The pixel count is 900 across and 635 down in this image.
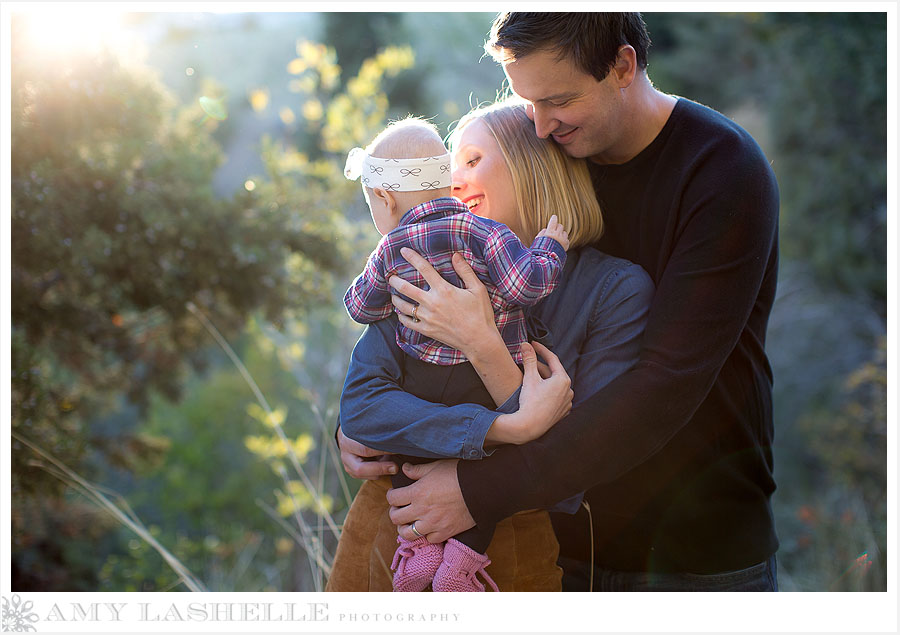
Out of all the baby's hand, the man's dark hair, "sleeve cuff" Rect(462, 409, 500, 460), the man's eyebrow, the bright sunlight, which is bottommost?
"sleeve cuff" Rect(462, 409, 500, 460)

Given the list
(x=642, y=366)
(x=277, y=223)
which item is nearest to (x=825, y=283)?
(x=277, y=223)

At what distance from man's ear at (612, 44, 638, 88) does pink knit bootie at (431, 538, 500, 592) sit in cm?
117

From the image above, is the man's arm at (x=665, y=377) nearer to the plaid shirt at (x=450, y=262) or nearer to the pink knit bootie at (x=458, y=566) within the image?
the pink knit bootie at (x=458, y=566)

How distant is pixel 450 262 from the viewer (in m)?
1.61

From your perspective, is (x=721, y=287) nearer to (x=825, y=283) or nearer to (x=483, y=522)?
(x=483, y=522)

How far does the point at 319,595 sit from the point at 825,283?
654 cm

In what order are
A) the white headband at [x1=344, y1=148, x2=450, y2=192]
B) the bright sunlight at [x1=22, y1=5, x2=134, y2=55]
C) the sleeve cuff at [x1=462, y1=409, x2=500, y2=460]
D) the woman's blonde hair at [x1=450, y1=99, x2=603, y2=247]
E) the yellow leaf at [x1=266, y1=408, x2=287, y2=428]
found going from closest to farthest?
the sleeve cuff at [x1=462, y1=409, x2=500, y2=460], the white headband at [x1=344, y1=148, x2=450, y2=192], the woman's blonde hair at [x1=450, y1=99, x2=603, y2=247], the yellow leaf at [x1=266, y1=408, x2=287, y2=428], the bright sunlight at [x1=22, y1=5, x2=134, y2=55]

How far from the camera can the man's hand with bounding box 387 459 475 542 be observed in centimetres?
154

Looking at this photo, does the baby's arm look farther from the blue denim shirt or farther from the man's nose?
the man's nose

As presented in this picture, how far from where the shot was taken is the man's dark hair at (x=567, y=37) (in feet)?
5.47

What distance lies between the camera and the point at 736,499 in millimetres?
1775

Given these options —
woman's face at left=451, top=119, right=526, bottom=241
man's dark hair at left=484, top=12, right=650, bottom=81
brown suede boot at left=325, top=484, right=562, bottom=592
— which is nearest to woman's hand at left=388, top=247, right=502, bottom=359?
woman's face at left=451, top=119, right=526, bottom=241

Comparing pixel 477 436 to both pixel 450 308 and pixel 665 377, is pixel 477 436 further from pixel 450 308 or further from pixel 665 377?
pixel 665 377

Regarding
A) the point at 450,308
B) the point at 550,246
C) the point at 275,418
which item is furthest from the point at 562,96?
the point at 275,418
